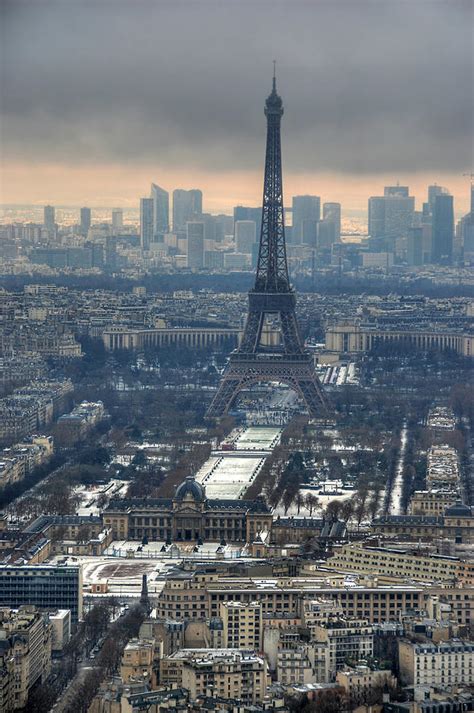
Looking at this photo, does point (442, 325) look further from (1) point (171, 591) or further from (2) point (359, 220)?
(1) point (171, 591)

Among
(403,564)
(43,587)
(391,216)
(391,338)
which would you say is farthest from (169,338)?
(43,587)

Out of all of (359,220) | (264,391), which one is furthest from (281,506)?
Answer: (359,220)

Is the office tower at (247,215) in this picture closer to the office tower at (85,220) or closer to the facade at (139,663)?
the office tower at (85,220)

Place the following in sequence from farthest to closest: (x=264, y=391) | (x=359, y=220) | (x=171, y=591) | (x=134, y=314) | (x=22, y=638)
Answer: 1. (x=359, y=220)
2. (x=134, y=314)
3. (x=264, y=391)
4. (x=171, y=591)
5. (x=22, y=638)

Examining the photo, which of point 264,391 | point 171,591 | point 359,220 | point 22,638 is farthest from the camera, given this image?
point 359,220

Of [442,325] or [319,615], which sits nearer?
[319,615]

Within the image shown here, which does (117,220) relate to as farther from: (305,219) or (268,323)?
(268,323)
